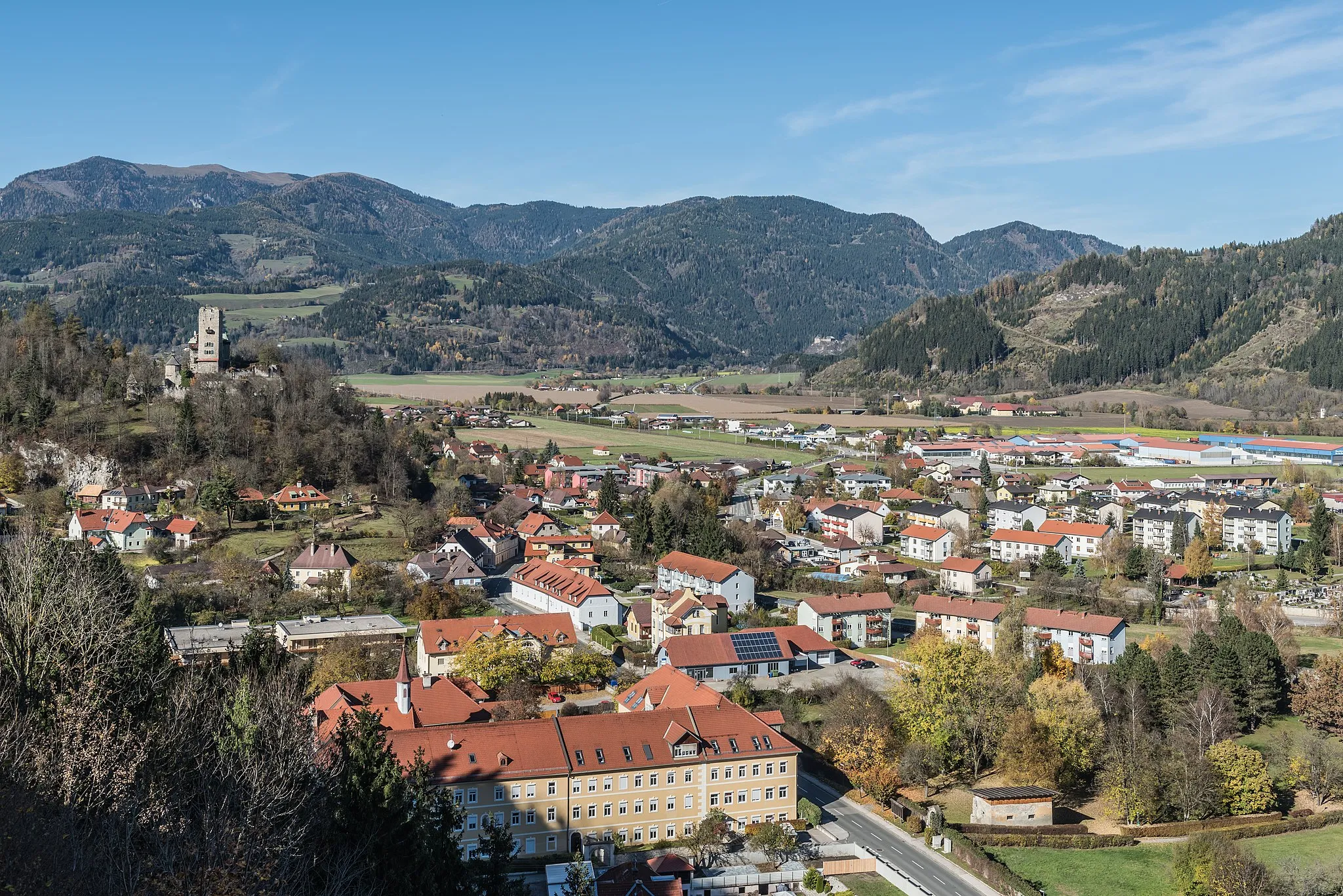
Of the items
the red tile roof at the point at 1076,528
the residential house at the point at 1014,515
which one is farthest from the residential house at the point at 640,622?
the residential house at the point at 1014,515

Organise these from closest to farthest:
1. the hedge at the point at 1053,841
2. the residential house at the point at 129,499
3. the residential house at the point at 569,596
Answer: the hedge at the point at 1053,841 → the residential house at the point at 569,596 → the residential house at the point at 129,499

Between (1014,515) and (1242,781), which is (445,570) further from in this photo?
(1014,515)

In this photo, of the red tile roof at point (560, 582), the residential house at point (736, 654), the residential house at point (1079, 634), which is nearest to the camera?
the residential house at point (736, 654)

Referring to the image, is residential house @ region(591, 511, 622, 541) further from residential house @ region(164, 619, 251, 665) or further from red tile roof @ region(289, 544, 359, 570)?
residential house @ region(164, 619, 251, 665)

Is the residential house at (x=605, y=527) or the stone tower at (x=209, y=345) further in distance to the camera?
the stone tower at (x=209, y=345)

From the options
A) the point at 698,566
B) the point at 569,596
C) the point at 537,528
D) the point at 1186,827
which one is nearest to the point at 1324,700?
the point at 1186,827

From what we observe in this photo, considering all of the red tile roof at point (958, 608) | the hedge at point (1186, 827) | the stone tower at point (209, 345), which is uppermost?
the stone tower at point (209, 345)

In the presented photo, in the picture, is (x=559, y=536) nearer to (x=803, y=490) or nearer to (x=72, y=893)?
(x=803, y=490)

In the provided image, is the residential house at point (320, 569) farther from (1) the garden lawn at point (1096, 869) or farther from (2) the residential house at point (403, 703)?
(1) the garden lawn at point (1096, 869)
